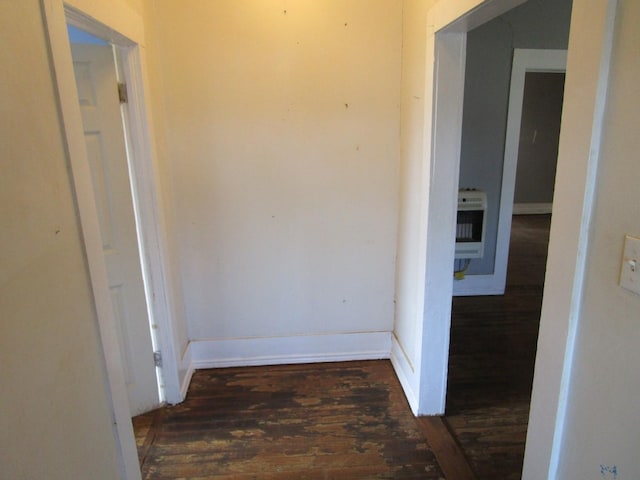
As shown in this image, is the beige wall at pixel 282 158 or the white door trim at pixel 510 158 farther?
→ the white door trim at pixel 510 158

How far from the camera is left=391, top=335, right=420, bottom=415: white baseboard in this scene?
2262 millimetres

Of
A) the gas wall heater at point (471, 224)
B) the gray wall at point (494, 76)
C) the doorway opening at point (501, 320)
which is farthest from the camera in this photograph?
the gas wall heater at point (471, 224)

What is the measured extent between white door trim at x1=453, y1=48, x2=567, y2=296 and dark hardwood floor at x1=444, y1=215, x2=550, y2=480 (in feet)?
0.43

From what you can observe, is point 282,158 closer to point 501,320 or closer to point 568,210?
point 568,210

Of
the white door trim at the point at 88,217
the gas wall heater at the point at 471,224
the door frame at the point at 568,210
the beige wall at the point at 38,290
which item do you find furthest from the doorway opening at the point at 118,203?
the gas wall heater at the point at 471,224

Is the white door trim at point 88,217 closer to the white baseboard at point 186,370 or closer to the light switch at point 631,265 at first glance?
the white baseboard at point 186,370

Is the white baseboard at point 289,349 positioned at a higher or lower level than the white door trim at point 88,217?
lower

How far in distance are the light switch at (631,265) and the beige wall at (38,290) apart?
1343 millimetres

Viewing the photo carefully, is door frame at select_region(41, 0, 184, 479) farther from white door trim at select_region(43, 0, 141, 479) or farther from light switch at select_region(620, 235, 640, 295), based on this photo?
light switch at select_region(620, 235, 640, 295)

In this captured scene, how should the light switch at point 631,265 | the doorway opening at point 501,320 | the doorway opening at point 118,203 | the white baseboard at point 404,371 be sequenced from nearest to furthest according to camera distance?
the light switch at point 631,265 → the doorway opening at point 118,203 → the doorway opening at point 501,320 → the white baseboard at point 404,371

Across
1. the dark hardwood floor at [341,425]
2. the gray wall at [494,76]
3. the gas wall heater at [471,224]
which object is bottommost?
the dark hardwood floor at [341,425]

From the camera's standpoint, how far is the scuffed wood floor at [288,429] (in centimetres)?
188

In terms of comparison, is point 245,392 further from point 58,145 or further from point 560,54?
point 560,54

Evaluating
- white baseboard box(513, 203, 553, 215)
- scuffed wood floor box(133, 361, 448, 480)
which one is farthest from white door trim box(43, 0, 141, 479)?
white baseboard box(513, 203, 553, 215)
